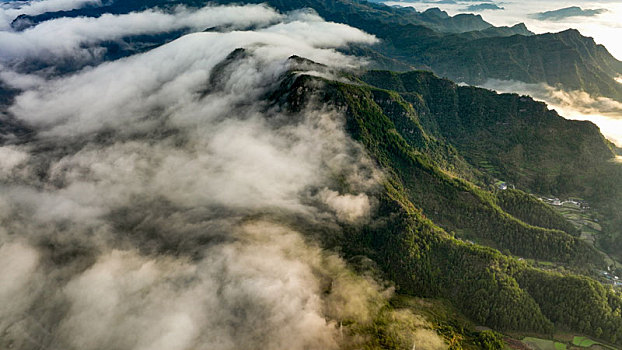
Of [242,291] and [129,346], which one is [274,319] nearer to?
[242,291]

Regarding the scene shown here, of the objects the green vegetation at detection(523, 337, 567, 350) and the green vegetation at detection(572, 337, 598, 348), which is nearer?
the green vegetation at detection(523, 337, 567, 350)

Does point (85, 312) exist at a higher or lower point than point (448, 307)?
lower

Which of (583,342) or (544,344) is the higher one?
(583,342)

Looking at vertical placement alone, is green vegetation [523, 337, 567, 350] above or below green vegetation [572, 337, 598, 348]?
below

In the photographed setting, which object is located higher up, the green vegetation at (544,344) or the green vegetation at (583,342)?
the green vegetation at (583,342)

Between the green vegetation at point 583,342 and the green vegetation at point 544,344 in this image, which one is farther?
the green vegetation at point 583,342

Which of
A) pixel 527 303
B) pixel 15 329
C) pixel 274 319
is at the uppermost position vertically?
pixel 527 303

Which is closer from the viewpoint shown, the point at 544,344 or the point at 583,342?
the point at 583,342

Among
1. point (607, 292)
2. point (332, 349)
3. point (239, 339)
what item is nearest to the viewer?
point (332, 349)

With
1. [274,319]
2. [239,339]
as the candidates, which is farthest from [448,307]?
[239,339]

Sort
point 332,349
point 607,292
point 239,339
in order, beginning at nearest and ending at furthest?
point 332,349, point 239,339, point 607,292

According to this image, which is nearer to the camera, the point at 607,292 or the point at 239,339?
the point at 239,339
